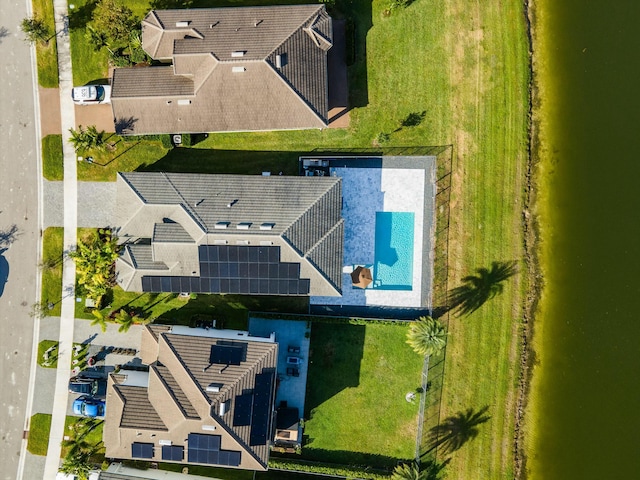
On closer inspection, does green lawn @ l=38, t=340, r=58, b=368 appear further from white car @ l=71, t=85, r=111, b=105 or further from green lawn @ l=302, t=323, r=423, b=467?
green lawn @ l=302, t=323, r=423, b=467

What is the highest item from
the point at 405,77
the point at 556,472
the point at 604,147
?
the point at 405,77

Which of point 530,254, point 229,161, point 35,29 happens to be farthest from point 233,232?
point 530,254

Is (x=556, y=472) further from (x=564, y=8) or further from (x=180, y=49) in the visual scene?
(x=180, y=49)

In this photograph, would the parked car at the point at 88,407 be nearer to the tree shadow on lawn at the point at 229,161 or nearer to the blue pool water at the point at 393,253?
the tree shadow on lawn at the point at 229,161

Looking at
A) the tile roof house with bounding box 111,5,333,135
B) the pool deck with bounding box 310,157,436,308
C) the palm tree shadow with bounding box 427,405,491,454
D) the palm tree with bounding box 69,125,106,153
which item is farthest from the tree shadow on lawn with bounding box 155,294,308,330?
the palm tree shadow with bounding box 427,405,491,454

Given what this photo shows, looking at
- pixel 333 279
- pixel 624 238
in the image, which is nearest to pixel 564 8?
pixel 624 238
